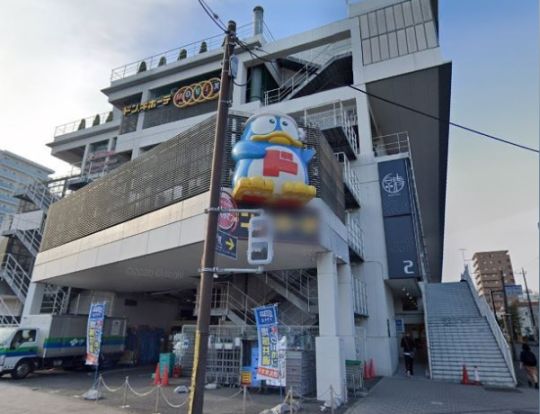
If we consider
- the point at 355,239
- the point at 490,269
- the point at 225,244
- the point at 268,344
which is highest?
the point at 490,269

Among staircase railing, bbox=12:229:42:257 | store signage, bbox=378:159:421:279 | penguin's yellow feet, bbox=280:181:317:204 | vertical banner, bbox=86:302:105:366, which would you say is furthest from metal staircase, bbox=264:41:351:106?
staircase railing, bbox=12:229:42:257

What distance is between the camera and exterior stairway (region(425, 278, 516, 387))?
15.1 m

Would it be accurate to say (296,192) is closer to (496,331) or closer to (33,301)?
(496,331)

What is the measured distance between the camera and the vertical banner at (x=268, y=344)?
10.1 m

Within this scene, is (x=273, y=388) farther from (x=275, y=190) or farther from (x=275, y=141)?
(x=275, y=141)

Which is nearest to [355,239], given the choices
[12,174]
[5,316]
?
[5,316]

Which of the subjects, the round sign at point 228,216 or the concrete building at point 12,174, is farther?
the concrete building at point 12,174

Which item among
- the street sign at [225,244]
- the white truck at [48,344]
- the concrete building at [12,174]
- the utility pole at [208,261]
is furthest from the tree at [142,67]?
the concrete building at [12,174]

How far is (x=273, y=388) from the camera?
41.6ft

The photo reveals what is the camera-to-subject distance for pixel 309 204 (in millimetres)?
12352

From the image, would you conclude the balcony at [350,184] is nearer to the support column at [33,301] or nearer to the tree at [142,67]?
the support column at [33,301]

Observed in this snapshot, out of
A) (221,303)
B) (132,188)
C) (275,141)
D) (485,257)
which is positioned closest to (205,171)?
(275,141)

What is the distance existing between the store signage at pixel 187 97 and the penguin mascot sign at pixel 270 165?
16970 mm

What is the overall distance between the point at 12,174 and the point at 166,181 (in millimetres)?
76666
